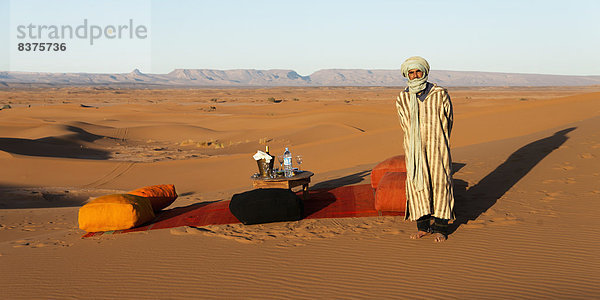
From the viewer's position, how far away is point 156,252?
6.31m

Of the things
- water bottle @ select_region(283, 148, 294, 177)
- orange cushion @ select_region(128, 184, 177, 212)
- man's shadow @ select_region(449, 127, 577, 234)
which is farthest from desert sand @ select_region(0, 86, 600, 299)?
water bottle @ select_region(283, 148, 294, 177)

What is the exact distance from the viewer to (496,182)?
949 centimetres

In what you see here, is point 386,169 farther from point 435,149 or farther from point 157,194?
point 157,194

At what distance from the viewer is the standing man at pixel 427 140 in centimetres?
603

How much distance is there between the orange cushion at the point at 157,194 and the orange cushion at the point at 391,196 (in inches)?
150

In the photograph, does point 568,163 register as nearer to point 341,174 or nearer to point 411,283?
→ point 341,174

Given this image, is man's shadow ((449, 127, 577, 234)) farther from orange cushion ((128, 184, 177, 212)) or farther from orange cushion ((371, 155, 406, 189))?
orange cushion ((128, 184, 177, 212))

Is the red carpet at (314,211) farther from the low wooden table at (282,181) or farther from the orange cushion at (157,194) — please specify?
the low wooden table at (282,181)

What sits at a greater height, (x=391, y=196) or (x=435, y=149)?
(x=435, y=149)

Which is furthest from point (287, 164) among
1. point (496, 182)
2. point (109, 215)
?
point (496, 182)

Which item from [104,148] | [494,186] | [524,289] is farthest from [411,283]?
[104,148]

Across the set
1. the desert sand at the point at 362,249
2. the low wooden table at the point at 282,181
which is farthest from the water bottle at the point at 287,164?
the desert sand at the point at 362,249

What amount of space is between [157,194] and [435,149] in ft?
17.1

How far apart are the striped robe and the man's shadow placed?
684 mm
